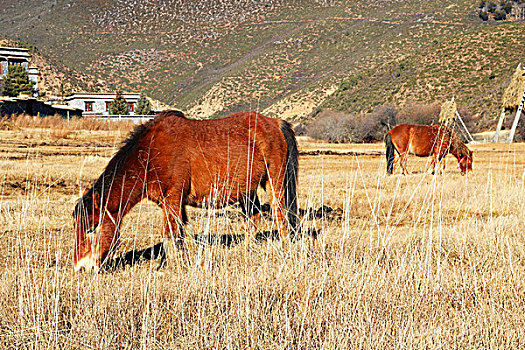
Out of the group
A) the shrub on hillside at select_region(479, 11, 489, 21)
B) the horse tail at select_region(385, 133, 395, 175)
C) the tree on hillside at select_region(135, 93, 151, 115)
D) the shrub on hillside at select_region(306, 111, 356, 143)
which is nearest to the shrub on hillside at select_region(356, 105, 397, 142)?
the shrub on hillside at select_region(306, 111, 356, 143)

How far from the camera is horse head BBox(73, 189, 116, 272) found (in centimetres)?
411

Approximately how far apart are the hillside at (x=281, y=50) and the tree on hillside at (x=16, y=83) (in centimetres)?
2399

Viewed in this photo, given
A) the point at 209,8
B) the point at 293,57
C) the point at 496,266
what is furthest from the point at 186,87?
the point at 496,266

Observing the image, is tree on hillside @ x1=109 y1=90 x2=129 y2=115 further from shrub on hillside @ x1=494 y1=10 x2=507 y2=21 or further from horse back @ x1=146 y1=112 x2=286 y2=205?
shrub on hillside @ x1=494 y1=10 x2=507 y2=21

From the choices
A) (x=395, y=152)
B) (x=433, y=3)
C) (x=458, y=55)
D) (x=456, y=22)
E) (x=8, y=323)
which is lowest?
Answer: (x=8, y=323)

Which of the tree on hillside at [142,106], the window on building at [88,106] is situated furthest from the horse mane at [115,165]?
the window on building at [88,106]

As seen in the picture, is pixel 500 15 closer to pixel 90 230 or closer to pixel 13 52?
pixel 13 52

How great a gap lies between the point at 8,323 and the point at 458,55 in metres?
58.0

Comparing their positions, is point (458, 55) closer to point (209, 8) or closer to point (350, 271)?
point (350, 271)

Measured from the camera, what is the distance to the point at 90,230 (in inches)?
168

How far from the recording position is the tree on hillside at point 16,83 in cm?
4570

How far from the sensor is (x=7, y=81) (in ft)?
153

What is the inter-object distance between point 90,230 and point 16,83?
49239 mm

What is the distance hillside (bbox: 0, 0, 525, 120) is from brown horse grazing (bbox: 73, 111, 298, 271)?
40.5 metres
